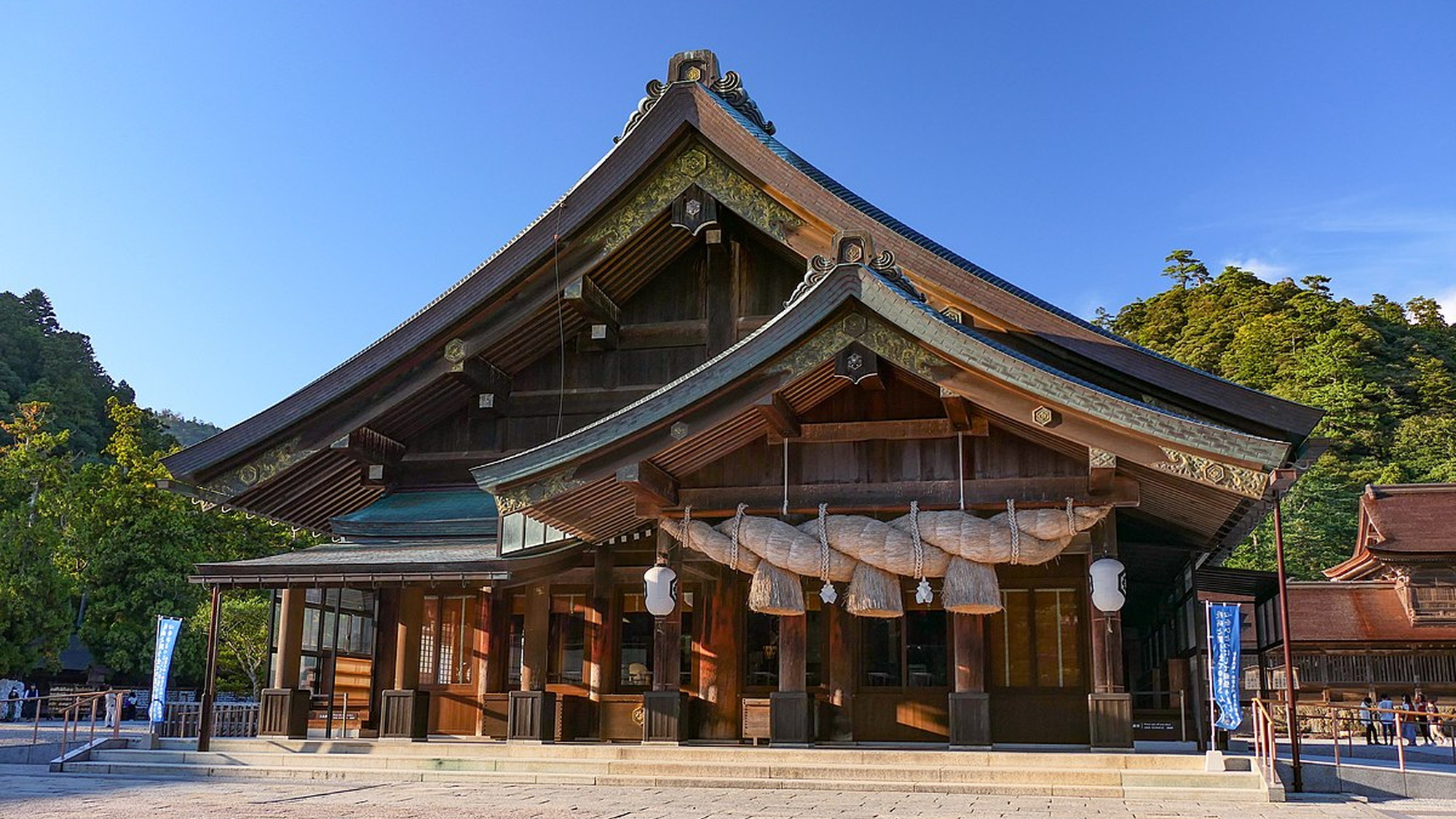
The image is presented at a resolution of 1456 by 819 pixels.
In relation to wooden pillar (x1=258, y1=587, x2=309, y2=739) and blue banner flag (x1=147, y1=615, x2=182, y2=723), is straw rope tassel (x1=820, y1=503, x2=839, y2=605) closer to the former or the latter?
wooden pillar (x1=258, y1=587, x2=309, y2=739)

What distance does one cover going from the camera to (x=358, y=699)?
53.5ft

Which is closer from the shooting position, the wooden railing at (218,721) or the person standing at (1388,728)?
the wooden railing at (218,721)

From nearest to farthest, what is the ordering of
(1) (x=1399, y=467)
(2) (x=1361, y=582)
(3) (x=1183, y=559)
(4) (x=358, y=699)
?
(3) (x=1183, y=559) < (4) (x=358, y=699) < (2) (x=1361, y=582) < (1) (x=1399, y=467)

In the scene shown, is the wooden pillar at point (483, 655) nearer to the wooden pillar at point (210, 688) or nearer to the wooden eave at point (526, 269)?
the wooden eave at point (526, 269)

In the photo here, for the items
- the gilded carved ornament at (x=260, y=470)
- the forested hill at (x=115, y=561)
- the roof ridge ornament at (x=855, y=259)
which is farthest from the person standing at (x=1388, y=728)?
the forested hill at (x=115, y=561)

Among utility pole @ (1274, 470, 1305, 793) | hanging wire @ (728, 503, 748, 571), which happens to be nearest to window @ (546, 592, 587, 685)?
hanging wire @ (728, 503, 748, 571)

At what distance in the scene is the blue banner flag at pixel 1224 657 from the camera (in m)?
11.5

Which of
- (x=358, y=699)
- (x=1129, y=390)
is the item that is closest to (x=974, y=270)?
(x=1129, y=390)

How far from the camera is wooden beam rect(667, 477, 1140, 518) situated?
1120 centimetres

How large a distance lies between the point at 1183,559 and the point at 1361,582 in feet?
71.1

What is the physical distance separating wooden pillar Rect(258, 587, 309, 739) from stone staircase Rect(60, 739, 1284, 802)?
46.9 inches

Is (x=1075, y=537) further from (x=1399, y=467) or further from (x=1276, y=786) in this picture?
(x=1399, y=467)

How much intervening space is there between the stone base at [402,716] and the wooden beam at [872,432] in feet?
17.5

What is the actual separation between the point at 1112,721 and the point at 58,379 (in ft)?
182
